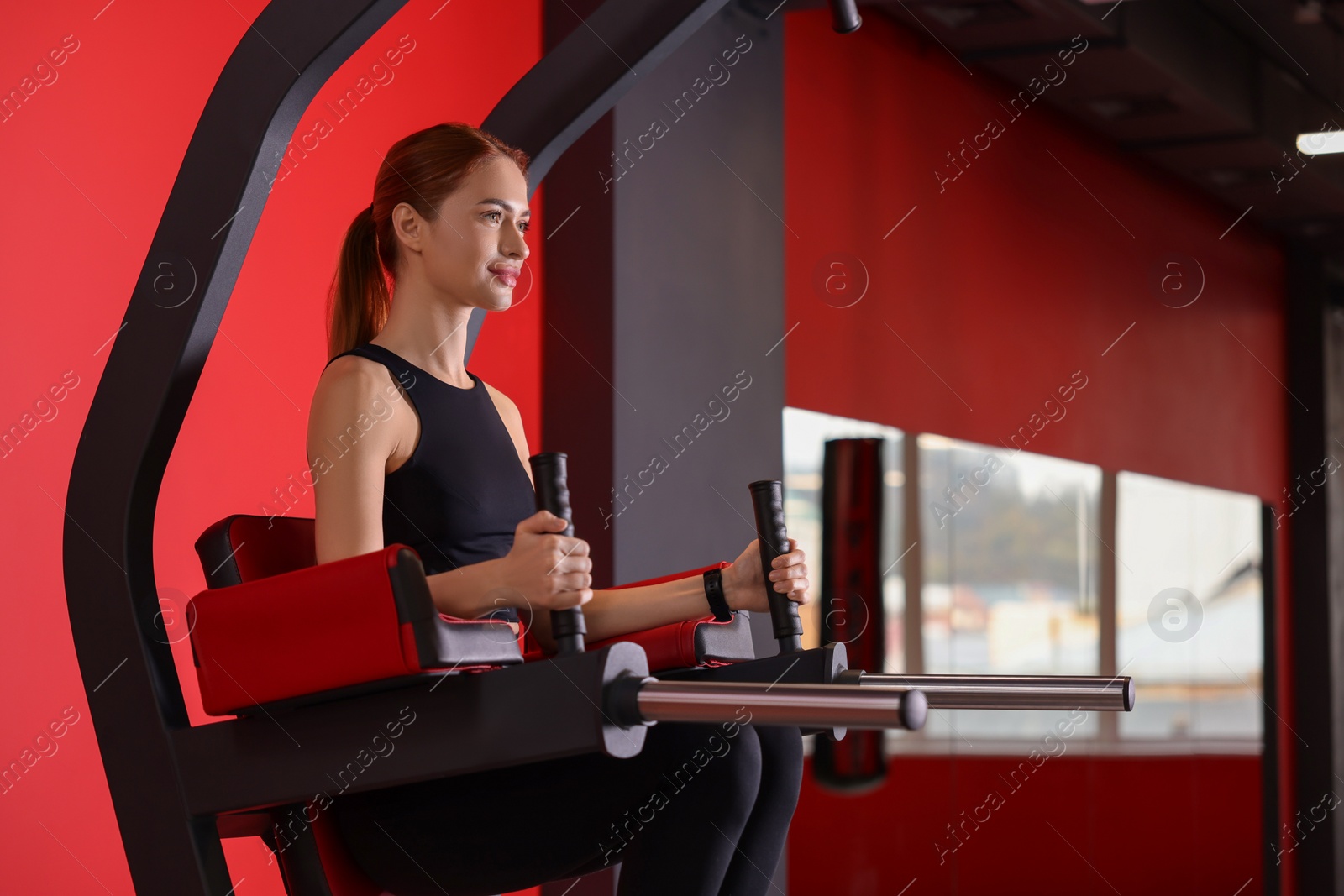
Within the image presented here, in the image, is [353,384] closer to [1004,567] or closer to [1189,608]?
[1004,567]

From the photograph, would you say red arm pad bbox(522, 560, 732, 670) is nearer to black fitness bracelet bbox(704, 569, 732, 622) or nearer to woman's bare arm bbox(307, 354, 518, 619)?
black fitness bracelet bbox(704, 569, 732, 622)

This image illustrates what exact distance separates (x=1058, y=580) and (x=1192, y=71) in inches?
72.0

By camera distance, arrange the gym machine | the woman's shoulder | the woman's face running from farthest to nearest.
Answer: the woman's face < the woman's shoulder < the gym machine

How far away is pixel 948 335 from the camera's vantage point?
402 cm

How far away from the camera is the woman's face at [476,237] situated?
55.1 inches

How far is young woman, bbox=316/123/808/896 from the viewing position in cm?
119

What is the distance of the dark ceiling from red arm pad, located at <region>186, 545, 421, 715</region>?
2.76 metres

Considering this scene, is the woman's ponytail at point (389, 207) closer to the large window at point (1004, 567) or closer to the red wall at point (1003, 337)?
the red wall at point (1003, 337)

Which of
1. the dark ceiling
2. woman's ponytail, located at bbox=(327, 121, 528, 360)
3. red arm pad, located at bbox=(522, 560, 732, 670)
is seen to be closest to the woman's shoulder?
woman's ponytail, located at bbox=(327, 121, 528, 360)

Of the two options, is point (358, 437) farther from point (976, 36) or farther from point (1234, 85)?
point (1234, 85)

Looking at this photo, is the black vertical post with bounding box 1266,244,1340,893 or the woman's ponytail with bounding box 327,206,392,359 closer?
the woman's ponytail with bounding box 327,206,392,359

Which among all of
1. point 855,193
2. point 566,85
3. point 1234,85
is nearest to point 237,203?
point 566,85

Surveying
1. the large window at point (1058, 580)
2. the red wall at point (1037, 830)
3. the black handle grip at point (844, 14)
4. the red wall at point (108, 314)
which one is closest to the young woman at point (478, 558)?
the black handle grip at point (844, 14)

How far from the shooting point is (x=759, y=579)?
4.74ft
